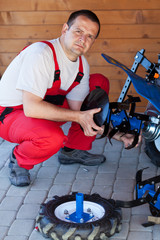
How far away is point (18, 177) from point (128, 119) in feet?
4.02

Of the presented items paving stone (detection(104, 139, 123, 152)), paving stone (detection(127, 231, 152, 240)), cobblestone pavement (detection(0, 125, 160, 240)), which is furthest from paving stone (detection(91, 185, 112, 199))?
paving stone (detection(104, 139, 123, 152))

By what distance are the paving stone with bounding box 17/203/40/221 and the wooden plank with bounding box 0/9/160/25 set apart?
2.41 meters

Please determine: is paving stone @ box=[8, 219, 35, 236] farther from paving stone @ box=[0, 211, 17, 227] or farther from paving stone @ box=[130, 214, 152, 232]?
paving stone @ box=[130, 214, 152, 232]

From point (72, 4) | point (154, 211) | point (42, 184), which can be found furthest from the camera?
point (72, 4)

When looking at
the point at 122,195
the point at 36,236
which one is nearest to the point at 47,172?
the point at 122,195

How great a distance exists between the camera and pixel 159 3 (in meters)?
4.89

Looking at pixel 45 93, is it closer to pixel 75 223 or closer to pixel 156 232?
pixel 75 223

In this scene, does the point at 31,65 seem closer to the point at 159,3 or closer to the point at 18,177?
the point at 18,177

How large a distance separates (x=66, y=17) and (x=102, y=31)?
0.42 metres

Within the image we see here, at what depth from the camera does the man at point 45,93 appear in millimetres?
3328

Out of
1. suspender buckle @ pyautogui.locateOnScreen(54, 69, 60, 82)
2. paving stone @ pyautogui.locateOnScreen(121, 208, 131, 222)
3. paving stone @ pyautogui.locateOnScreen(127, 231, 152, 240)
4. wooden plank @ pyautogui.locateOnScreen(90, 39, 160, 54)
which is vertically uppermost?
suspender buckle @ pyautogui.locateOnScreen(54, 69, 60, 82)

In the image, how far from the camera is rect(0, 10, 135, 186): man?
3328 mm

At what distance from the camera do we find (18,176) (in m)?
3.73

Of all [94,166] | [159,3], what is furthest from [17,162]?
[159,3]
